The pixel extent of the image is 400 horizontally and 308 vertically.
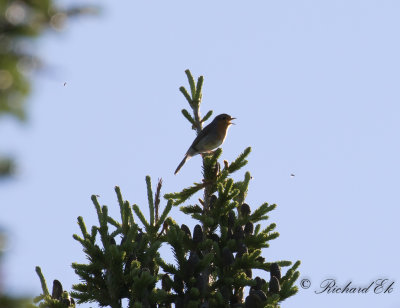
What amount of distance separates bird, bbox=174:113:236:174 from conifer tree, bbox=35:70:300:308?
4.81 m

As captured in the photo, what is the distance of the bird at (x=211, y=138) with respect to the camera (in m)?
11.4

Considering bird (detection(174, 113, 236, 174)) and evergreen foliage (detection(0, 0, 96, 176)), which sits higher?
bird (detection(174, 113, 236, 174))

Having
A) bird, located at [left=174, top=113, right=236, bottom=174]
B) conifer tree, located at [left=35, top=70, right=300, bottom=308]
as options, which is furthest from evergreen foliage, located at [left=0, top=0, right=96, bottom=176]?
bird, located at [left=174, top=113, right=236, bottom=174]

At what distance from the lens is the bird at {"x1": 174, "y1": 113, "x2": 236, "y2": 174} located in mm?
11367

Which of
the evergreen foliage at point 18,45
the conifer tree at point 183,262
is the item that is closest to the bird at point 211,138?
the conifer tree at point 183,262

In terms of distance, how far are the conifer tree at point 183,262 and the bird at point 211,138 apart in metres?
4.81

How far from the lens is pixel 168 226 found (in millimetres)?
6441

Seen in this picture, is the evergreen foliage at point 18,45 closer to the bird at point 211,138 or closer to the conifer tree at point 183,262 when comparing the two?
the conifer tree at point 183,262

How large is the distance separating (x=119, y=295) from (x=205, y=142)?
589 cm

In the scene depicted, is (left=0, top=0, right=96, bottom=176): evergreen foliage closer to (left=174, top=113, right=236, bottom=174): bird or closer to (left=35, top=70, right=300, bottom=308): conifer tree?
(left=35, top=70, right=300, bottom=308): conifer tree

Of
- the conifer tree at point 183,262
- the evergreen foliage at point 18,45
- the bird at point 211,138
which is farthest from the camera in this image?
the bird at point 211,138

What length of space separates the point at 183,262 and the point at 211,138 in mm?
5739

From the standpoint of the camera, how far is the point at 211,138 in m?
11.4

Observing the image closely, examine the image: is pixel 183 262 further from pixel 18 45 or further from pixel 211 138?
pixel 211 138
